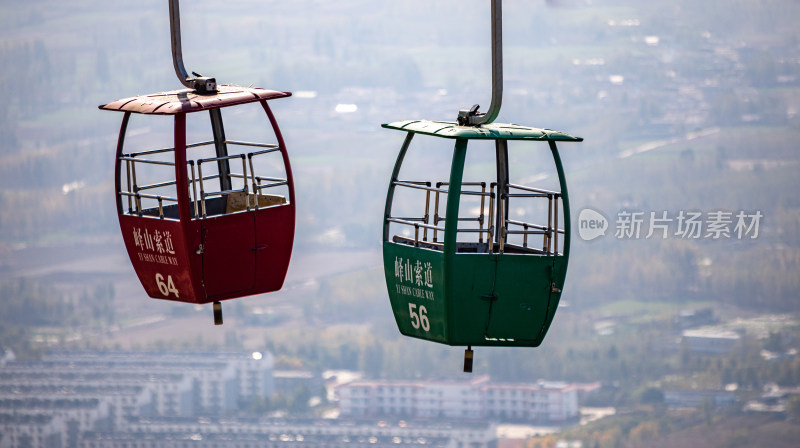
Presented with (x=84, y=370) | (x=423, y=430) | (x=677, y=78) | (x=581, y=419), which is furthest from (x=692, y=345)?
(x=84, y=370)

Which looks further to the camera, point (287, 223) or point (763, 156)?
point (763, 156)

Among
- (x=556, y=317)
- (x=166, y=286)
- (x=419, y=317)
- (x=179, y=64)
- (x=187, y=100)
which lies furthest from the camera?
(x=556, y=317)

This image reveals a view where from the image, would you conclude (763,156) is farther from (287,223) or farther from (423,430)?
(287,223)

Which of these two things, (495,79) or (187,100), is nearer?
(495,79)

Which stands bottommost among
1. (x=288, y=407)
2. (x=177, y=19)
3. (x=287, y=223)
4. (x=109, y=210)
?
(x=288, y=407)

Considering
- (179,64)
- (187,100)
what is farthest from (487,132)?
(179,64)

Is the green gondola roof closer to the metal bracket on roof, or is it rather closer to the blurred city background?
the metal bracket on roof

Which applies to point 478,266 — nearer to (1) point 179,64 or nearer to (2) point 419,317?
(2) point 419,317
